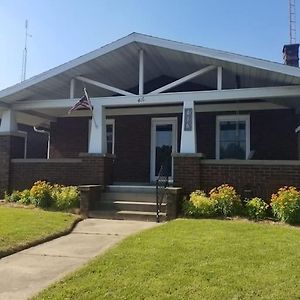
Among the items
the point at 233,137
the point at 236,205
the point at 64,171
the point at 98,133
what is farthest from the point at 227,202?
the point at 64,171

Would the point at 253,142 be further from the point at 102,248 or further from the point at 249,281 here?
the point at 249,281

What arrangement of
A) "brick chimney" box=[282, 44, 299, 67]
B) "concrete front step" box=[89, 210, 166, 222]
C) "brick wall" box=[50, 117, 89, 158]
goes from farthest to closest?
"brick wall" box=[50, 117, 89, 158], "brick chimney" box=[282, 44, 299, 67], "concrete front step" box=[89, 210, 166, 222]

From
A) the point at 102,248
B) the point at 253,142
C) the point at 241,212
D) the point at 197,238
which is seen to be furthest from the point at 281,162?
the point at 102,248

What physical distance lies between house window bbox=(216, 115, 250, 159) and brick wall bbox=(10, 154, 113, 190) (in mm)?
3937

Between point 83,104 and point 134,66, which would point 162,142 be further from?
point 83,104

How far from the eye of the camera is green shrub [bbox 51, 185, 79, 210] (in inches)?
443

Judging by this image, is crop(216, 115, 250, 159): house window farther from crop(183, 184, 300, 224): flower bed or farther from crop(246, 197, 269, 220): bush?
crop(246, 197, 269, 220): bush

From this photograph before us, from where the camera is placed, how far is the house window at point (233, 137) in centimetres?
1396

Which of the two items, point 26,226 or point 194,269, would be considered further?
point 26,226

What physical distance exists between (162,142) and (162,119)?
81cm

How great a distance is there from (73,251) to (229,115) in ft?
28.2

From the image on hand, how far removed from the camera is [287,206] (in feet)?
30.1

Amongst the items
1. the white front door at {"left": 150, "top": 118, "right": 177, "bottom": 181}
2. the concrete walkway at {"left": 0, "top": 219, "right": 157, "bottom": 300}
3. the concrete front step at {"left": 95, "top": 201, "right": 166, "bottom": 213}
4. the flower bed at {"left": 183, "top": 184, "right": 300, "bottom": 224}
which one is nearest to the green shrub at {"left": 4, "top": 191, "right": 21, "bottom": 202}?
the concrete front step at {"left": 95, "top": 201, "right": 166, "bottom": 213}

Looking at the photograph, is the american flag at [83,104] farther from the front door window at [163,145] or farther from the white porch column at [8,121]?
the front door window at [163,145]
